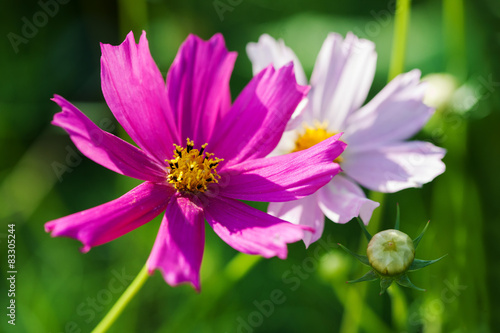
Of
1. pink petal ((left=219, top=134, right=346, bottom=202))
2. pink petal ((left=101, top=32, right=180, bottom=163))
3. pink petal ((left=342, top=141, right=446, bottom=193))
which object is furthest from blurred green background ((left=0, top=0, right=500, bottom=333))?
pink petal ((left=101, top=32, right=180, bottom=163))

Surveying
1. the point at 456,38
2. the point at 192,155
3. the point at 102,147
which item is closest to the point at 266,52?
the point at 192,155

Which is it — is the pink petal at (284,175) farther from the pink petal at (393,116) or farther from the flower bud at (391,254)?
the pink petal at (393,116)

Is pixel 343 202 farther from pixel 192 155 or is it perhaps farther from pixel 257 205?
pixel 257 205

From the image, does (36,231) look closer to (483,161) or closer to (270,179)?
(270,179)

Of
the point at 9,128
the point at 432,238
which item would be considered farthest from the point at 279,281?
the point at 9,128

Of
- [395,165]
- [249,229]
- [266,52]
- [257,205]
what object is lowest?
[257,205]

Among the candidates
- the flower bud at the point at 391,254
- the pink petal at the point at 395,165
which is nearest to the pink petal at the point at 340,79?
the pink petal at the point at 395,165

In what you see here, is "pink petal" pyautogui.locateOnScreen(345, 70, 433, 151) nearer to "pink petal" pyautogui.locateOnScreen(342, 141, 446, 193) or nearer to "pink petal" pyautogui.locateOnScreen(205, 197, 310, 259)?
"pink petal" pyautogui.locateOnScreen(342, 141, 446, 193)
